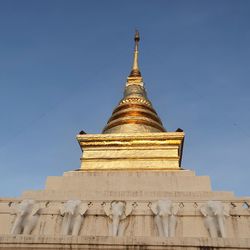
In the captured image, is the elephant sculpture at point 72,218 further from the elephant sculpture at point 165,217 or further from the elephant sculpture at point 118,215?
the elephant sculpture at point 165,217

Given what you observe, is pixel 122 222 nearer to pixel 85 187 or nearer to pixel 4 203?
pixel 85 187

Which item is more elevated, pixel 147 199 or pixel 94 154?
pixel 94 154

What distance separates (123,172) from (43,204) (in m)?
3.83

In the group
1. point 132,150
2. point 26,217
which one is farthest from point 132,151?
point 26,217

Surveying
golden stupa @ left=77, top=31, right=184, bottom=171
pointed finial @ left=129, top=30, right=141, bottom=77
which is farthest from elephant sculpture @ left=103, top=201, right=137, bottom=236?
pointed finial @ left=129, top=30, right=141, bottom=77

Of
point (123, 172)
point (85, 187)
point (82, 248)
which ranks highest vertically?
point (123, 172)

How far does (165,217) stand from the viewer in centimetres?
1141

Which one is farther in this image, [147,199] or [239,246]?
[147,199]

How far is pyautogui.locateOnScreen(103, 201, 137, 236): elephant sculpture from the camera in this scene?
11.7 meters

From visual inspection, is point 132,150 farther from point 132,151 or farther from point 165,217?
point 165,217

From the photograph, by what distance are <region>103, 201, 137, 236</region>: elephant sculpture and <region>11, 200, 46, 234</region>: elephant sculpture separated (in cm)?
232

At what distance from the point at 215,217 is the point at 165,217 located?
60.5 inches

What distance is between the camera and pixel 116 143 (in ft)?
55.5

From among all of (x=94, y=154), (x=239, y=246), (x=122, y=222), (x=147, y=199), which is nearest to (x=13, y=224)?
(x=122, y=222)
